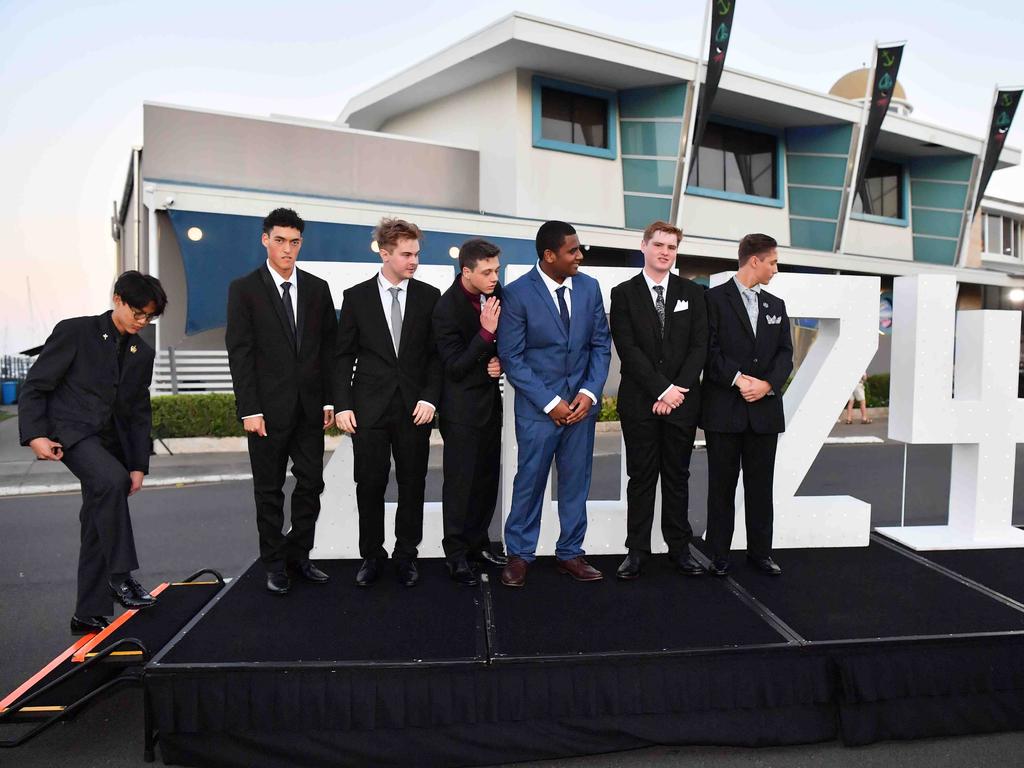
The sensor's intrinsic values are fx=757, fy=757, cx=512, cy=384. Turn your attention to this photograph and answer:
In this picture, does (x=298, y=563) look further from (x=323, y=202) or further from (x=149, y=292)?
(x=323, y=202)

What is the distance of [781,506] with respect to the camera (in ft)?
15.6

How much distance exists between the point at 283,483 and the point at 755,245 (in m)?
2.90

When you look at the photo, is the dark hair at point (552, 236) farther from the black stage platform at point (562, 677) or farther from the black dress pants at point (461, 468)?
the black stage platform at point (562, 677)

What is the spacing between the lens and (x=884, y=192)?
68.7ft

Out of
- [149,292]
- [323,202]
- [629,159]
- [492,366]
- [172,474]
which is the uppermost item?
[629,159]

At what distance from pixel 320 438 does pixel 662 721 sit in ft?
7.24

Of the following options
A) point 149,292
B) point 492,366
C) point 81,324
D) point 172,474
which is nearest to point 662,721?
point 492,366

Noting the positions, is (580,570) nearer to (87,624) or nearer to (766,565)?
(766,565)

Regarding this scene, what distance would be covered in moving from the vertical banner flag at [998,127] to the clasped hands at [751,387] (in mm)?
20151

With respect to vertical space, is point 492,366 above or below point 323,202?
below

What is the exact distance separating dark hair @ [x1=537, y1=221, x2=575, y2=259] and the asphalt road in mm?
2406

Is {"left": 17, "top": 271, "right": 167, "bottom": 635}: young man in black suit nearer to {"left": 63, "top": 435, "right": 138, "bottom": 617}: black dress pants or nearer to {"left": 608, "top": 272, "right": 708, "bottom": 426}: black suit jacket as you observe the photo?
{"left": 63, "top": 435, "right": 138, "bottom": 617}: black dress pants

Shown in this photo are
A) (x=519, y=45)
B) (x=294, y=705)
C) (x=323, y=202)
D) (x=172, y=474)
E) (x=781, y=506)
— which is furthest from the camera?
(x=519, y=45)

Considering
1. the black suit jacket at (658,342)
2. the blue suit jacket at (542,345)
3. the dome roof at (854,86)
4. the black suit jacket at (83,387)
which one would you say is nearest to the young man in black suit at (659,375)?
the black suit jacket at (658,342)
